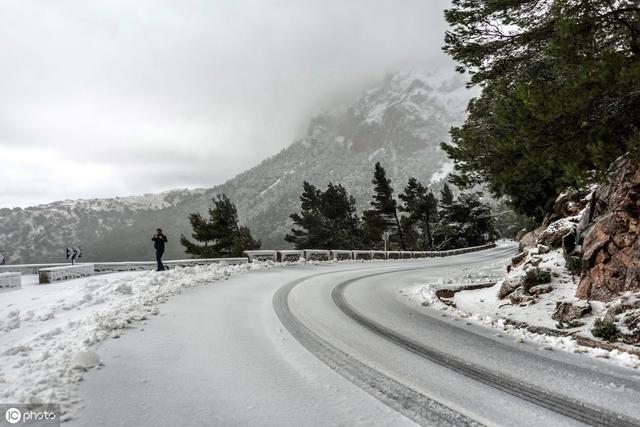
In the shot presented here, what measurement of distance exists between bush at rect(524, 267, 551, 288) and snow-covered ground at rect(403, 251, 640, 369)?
174 millimetres

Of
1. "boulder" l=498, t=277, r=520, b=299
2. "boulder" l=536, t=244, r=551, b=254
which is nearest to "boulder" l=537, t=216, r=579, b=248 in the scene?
"boulder" l=536, t=244, r=551, b=254

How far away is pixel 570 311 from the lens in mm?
7555

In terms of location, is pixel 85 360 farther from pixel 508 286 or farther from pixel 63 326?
pixel 508 286

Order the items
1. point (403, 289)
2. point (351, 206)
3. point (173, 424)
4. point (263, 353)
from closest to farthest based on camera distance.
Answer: point (173, 424), point (263, 353), point (403, 289), point (351, 206)

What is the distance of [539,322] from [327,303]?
4.88 meters

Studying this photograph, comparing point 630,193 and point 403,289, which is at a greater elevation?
point 630,193

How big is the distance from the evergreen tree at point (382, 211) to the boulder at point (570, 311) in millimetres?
40758

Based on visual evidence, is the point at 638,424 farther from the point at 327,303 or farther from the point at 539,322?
the point at 327,303

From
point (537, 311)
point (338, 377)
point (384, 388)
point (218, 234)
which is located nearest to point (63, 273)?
point (338, 377)

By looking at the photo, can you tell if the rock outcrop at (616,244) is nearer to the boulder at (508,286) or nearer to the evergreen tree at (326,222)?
the boulder at (508,286)

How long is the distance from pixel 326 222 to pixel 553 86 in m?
42.0

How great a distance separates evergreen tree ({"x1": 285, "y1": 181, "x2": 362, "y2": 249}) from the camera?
47.7 meters

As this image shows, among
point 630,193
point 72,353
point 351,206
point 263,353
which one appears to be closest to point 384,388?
point 263,353

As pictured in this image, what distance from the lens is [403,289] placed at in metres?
13.6
